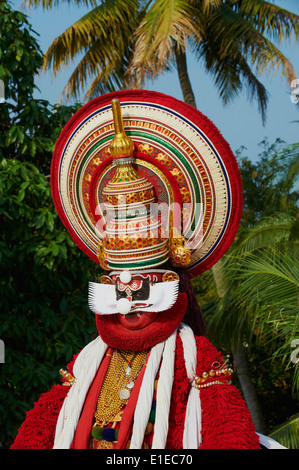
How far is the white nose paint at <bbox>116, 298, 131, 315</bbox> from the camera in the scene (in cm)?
300

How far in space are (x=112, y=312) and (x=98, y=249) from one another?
416 millimetres

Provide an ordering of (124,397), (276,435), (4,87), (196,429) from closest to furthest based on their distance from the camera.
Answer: (196,429) → (124,397) → (4,87) → (276,435)

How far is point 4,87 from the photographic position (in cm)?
596

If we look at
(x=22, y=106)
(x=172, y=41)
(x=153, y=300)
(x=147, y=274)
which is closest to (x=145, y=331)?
(x=153, y=300)

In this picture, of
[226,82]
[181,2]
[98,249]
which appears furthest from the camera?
[226,82]

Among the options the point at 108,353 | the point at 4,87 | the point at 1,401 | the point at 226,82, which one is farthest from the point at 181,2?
the point at 108,353

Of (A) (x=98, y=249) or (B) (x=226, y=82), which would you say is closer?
(A) (x=98, y=249)

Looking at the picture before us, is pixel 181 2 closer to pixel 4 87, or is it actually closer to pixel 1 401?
pixel 4 87

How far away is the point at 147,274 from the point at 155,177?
50cm

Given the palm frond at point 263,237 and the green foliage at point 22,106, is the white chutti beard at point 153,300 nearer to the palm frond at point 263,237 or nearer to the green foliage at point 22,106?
the green foliage at point 22,106

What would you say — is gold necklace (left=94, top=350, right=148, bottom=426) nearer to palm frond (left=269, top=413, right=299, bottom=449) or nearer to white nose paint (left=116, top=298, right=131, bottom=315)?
white nose paint (left=116, top=298, right=131, bottom=315)

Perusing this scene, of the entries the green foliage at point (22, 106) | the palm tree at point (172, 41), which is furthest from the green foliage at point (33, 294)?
the palm tree at point (172, 41)

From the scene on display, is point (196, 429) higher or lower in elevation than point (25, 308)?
lower
